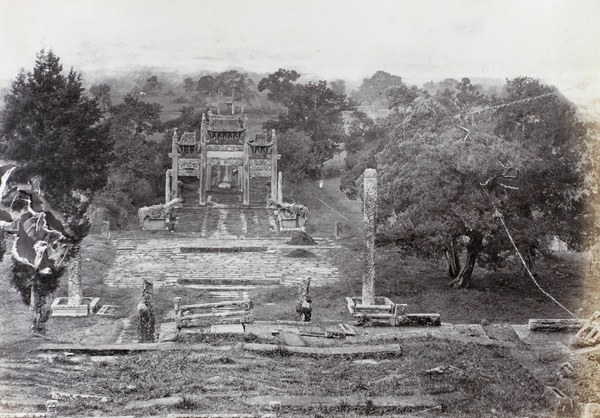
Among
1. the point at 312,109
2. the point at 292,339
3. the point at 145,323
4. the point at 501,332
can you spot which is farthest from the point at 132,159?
the point at 501,332

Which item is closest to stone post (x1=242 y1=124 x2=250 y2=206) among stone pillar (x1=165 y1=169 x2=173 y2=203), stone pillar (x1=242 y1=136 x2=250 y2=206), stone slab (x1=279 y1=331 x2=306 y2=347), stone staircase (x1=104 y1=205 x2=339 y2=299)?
stone pillar (x1=242 y1=136 x2=250 y2=206)

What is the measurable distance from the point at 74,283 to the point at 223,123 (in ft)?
24.8

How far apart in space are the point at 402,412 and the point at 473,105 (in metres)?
8.85

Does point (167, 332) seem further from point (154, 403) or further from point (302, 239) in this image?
point (302, 239)

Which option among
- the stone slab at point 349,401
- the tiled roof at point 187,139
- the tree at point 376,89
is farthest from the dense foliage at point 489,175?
the tiled roof at point 187,139

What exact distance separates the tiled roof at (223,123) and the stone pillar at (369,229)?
5363mm

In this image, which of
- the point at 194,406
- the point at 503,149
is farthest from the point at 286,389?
the point at 503,149

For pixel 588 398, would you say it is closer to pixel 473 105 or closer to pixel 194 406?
pixel 194 406

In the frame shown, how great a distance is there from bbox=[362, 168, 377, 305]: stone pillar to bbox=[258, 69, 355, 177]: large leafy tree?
9.86 ft

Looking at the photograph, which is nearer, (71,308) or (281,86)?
(71,308)

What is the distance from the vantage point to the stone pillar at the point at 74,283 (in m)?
13.2

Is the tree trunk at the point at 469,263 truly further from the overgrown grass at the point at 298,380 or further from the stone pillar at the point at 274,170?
the stone pillar at the point at 274,170

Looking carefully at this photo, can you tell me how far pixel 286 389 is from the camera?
10156 mm

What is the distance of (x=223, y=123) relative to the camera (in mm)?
19047
